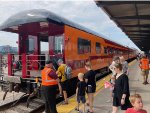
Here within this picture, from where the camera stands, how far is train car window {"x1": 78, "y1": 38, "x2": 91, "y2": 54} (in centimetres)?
1327

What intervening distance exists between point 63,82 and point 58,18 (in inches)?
88.2

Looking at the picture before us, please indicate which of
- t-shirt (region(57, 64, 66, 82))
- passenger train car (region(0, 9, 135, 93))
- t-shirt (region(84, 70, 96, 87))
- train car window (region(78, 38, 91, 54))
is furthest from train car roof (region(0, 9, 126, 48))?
t-shirt (region(84, 70, 96, 87))

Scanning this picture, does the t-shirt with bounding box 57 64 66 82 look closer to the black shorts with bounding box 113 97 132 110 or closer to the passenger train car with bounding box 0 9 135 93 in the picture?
the passenger train car with bounding box 0 9 135 93

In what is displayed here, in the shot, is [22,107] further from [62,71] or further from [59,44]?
[59,44]

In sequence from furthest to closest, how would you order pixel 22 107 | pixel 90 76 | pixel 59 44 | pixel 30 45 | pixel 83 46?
pixel 83 46, pixel 30 45, pixel 59 44, pixel 22 107, pixel 90 76

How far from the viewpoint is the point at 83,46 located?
13883 millimetres

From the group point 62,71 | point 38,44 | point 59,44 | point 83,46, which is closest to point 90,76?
point 62,71

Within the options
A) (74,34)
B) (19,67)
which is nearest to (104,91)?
(74,34)

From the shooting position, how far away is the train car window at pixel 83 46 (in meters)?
13.3

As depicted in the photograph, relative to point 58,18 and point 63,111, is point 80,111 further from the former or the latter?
point 58,18

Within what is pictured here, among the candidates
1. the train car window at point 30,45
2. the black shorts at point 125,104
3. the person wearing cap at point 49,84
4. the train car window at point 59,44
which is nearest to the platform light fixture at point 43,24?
the train car window at point 59,44

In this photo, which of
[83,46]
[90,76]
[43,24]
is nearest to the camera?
[90,76]

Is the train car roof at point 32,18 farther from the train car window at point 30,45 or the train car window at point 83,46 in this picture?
the train car window at point 83,46

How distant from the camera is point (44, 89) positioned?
8.76m
